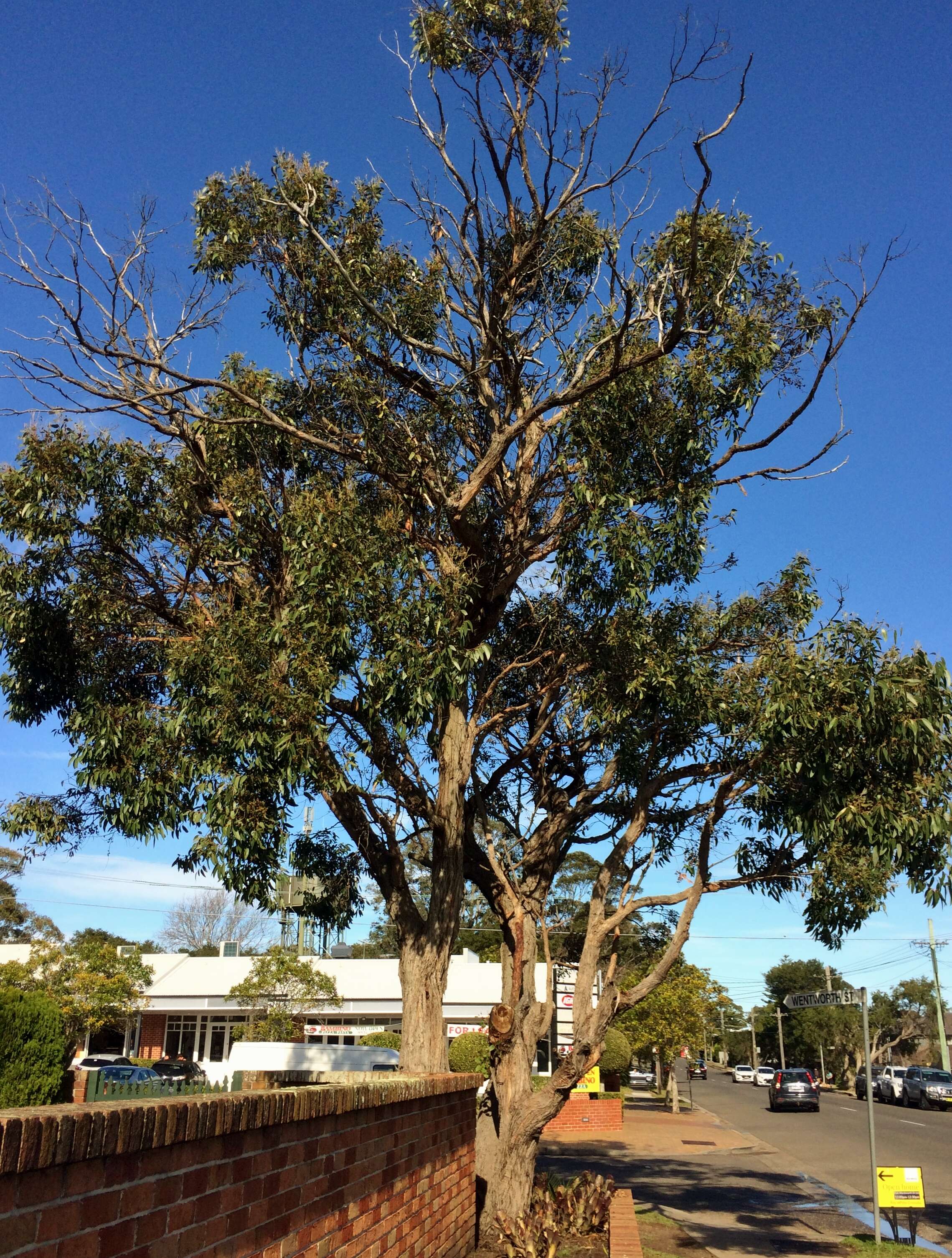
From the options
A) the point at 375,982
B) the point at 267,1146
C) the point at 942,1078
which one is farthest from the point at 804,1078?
the point at 267,1146

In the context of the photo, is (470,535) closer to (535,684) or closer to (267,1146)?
(535,684)

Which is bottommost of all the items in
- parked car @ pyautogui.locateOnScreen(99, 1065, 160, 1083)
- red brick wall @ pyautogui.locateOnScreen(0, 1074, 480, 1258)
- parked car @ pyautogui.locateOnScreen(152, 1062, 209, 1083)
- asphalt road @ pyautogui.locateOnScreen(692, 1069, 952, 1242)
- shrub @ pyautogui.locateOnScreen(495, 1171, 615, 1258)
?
asphalt road @ pyautogui.locateOnScreen(692, 1069, 952, 1242)

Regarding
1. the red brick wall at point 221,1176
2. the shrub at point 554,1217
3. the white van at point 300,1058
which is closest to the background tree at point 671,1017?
the white van at point 300,1058

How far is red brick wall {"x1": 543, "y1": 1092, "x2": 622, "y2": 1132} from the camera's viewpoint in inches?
1137

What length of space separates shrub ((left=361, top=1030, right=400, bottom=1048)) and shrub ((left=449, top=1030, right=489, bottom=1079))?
8.37 feet

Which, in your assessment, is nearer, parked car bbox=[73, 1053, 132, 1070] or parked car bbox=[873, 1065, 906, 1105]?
parked car bbox=[73, 1053, 132, 1070]

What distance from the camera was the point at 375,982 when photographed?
37.1 m

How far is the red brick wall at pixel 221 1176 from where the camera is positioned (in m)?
2.60

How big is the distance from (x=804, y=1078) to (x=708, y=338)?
36132 millimetres

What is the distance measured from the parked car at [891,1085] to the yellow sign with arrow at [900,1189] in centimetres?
3602

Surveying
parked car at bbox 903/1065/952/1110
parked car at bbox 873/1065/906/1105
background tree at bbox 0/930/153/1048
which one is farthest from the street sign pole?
parked car at bbox 873/1065/906/1105

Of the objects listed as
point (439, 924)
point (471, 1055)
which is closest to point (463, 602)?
point (439, 924)

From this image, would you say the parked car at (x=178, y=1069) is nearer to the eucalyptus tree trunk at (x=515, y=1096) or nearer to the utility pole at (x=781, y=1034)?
the eucalyptus tree trunk at (x=515, y=1096)

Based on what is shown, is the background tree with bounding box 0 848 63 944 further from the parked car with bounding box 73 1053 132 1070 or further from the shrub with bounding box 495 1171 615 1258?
the shrub with bounding box 495 1171 615 1258
